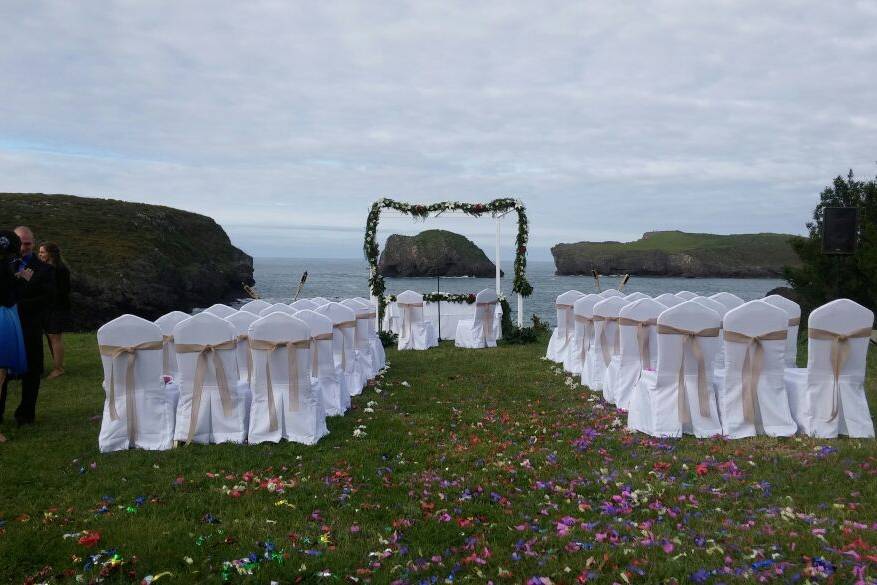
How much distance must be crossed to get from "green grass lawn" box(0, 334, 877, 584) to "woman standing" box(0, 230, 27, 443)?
2.29 feet

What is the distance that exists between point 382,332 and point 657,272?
9100 centimetres

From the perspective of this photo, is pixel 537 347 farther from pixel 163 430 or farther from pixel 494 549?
pixel 494 549

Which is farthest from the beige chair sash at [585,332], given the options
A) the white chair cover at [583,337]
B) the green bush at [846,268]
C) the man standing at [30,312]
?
the green bush at [846,268]

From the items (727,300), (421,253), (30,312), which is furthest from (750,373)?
(421,253)

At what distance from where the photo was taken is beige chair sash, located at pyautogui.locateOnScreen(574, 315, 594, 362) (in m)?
9.49

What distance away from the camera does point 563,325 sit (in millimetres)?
11297

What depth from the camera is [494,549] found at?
11.6 feet

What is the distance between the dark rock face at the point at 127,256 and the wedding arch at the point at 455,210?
26.0 metres

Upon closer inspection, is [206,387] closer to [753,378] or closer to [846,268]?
[753,378]

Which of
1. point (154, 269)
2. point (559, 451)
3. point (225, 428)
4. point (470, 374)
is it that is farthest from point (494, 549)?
point (154, 269)

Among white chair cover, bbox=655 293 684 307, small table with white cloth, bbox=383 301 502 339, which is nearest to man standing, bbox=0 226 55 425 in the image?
white chair cover, bbox=655 293 684 307

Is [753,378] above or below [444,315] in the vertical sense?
above

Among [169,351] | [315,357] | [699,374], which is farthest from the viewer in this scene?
[169,351]

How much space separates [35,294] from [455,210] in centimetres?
1015
